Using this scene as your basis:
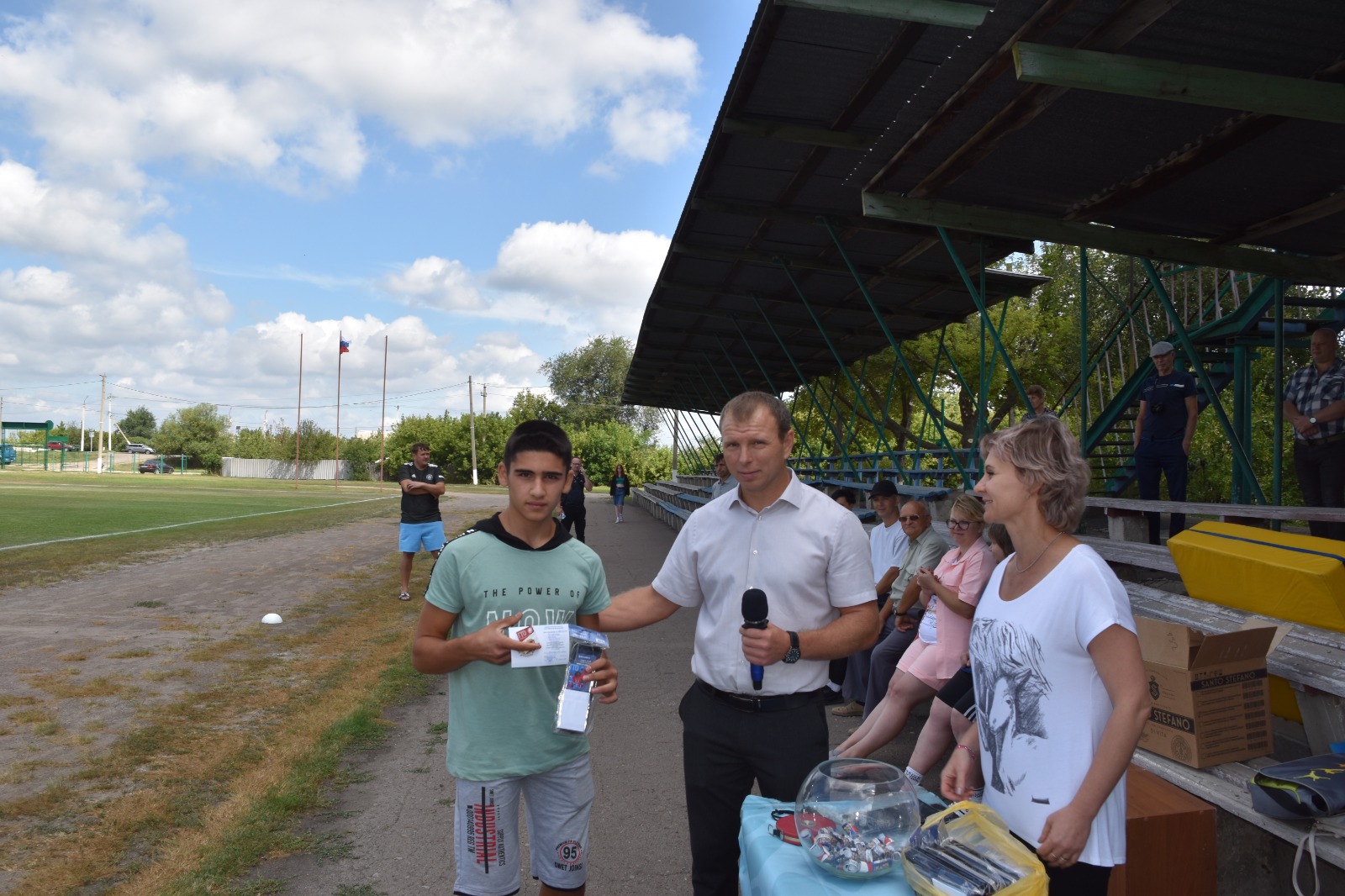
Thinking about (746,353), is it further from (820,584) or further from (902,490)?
(820,584)

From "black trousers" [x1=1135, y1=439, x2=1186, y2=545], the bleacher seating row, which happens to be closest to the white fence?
"black trousers" [x1=1135, y1=439, x2=1186, y2=545]

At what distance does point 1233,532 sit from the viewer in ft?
17.8

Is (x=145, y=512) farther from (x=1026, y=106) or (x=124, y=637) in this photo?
(x=1026, y=106)

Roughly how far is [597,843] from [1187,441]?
22.8 ft

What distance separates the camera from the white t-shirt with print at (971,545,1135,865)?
7.35 feet

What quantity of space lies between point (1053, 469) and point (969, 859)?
991mm

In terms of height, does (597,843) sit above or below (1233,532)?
below

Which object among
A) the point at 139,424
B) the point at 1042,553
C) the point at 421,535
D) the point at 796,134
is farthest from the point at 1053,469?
the point at 139,424

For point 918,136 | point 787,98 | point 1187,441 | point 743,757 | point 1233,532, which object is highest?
point 787,98

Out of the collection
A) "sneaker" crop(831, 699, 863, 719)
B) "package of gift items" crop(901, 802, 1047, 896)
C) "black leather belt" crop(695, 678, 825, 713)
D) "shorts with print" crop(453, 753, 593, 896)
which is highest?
"black leather belt" crop(695, 678, 825, 713)

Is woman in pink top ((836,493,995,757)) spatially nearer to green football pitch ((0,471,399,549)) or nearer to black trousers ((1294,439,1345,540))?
black trousers ((1294,439,1345,540))

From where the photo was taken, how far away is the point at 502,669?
2988 millimetres

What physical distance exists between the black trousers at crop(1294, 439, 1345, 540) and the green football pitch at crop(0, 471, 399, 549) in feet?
59.5

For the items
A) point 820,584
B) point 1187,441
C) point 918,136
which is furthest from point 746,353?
point 820,584
